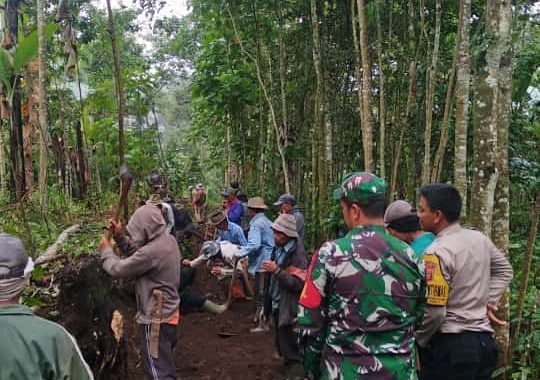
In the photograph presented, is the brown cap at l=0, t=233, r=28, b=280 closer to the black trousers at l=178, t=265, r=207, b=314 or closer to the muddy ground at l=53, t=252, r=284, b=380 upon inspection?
the muddy ground at l=53, t=252, r=284, b=380

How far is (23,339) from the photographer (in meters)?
1.90

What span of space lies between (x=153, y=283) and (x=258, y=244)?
→ 8.91ft

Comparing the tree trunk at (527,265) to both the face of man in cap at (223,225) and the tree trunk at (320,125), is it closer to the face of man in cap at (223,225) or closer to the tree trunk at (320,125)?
the face of man in cap at (223,225)

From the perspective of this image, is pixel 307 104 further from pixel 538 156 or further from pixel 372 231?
pixel 372 231

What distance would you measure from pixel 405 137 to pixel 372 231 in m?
6.26

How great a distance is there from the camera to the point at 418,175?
9336 millimetres

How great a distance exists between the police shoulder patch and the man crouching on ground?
6.52ft

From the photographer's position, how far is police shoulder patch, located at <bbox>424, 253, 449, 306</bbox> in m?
2.81

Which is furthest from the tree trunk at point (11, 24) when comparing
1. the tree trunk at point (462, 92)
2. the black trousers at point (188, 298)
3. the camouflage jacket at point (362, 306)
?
the camouflage jacket at point (362, 306)

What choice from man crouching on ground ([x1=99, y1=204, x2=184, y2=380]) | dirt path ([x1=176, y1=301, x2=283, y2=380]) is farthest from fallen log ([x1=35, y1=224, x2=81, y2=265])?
dirt path ([x1=176, y1=301, x2=283, y2=380])

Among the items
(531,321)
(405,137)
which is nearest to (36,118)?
(405,137)

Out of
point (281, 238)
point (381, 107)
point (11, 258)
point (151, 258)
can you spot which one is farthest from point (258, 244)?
point (11, 258)

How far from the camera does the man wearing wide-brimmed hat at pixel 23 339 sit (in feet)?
6.13

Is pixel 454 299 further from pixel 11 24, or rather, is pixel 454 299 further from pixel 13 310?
pixel 11 24
